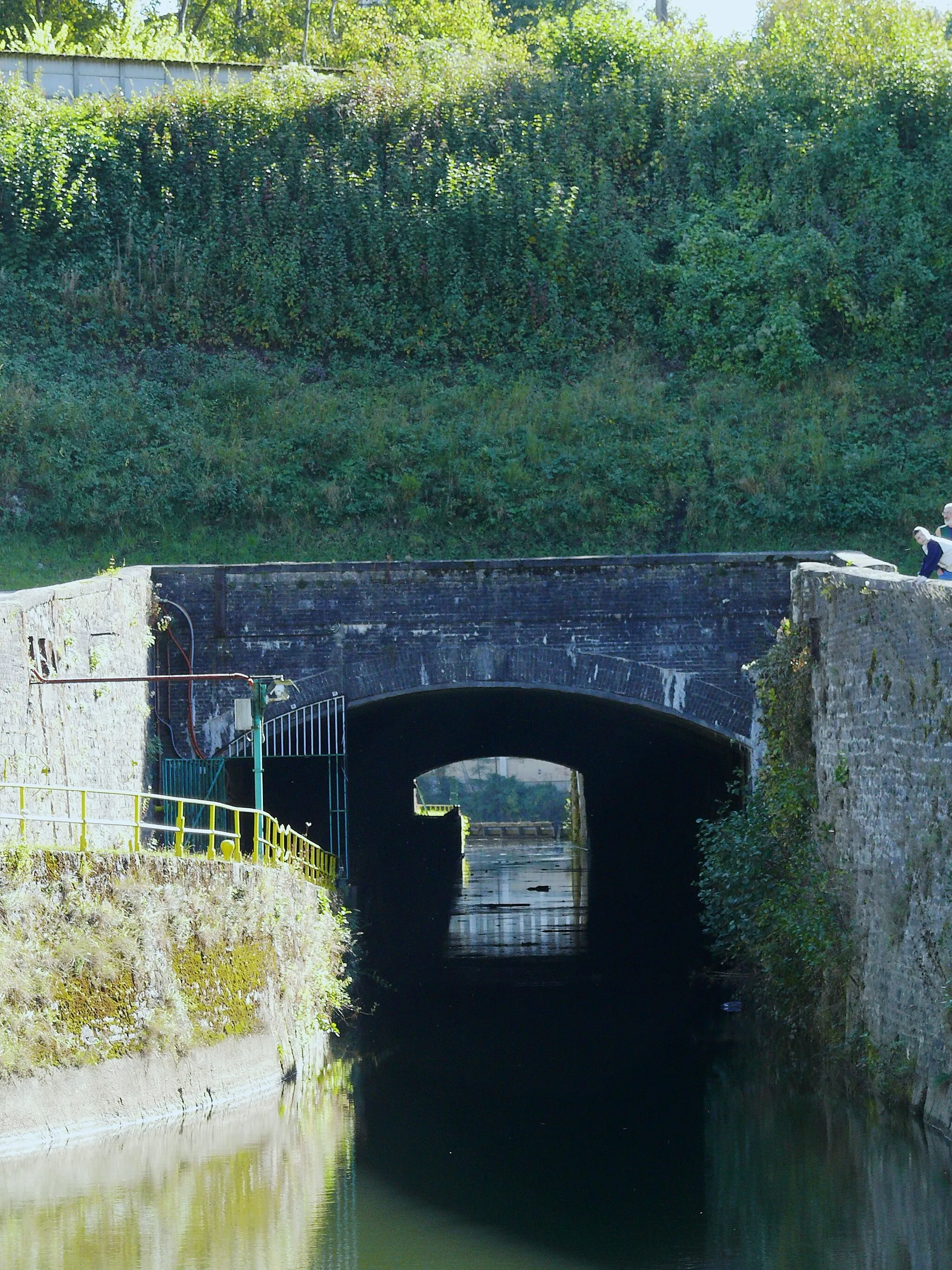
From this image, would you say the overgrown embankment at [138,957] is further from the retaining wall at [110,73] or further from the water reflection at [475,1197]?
the retaining wall at [110,73]

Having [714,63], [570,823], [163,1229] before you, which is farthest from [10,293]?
[570,823]

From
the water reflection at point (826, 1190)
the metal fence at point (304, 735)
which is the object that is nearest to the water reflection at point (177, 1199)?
the water reflection at point (826, 1190)

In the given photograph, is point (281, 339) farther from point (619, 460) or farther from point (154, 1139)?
point (154, 1139)

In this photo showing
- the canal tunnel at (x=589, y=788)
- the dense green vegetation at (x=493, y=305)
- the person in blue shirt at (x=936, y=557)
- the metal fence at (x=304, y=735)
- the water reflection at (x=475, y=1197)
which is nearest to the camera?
the water reflection at (x=475, y=1197)

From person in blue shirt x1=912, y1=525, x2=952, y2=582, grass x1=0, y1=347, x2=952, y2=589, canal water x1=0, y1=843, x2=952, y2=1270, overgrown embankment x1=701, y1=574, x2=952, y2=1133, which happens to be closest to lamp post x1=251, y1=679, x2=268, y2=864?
canal water x1=0, y1=843, x2=952, y2=1270

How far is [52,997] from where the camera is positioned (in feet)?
35.9

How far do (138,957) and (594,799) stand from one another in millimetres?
23100

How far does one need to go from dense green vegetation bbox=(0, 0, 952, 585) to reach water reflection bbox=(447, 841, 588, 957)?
792 centimetres

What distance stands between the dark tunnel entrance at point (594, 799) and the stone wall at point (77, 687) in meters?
3.31

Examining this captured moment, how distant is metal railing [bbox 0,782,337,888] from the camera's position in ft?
37.8

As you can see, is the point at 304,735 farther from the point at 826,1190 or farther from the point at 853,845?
the point at 826,1190

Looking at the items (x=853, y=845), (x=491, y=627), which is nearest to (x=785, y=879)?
(x=853, y=845)

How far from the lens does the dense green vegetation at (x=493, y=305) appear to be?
2108 cm

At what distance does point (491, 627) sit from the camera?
1738 centimetres
